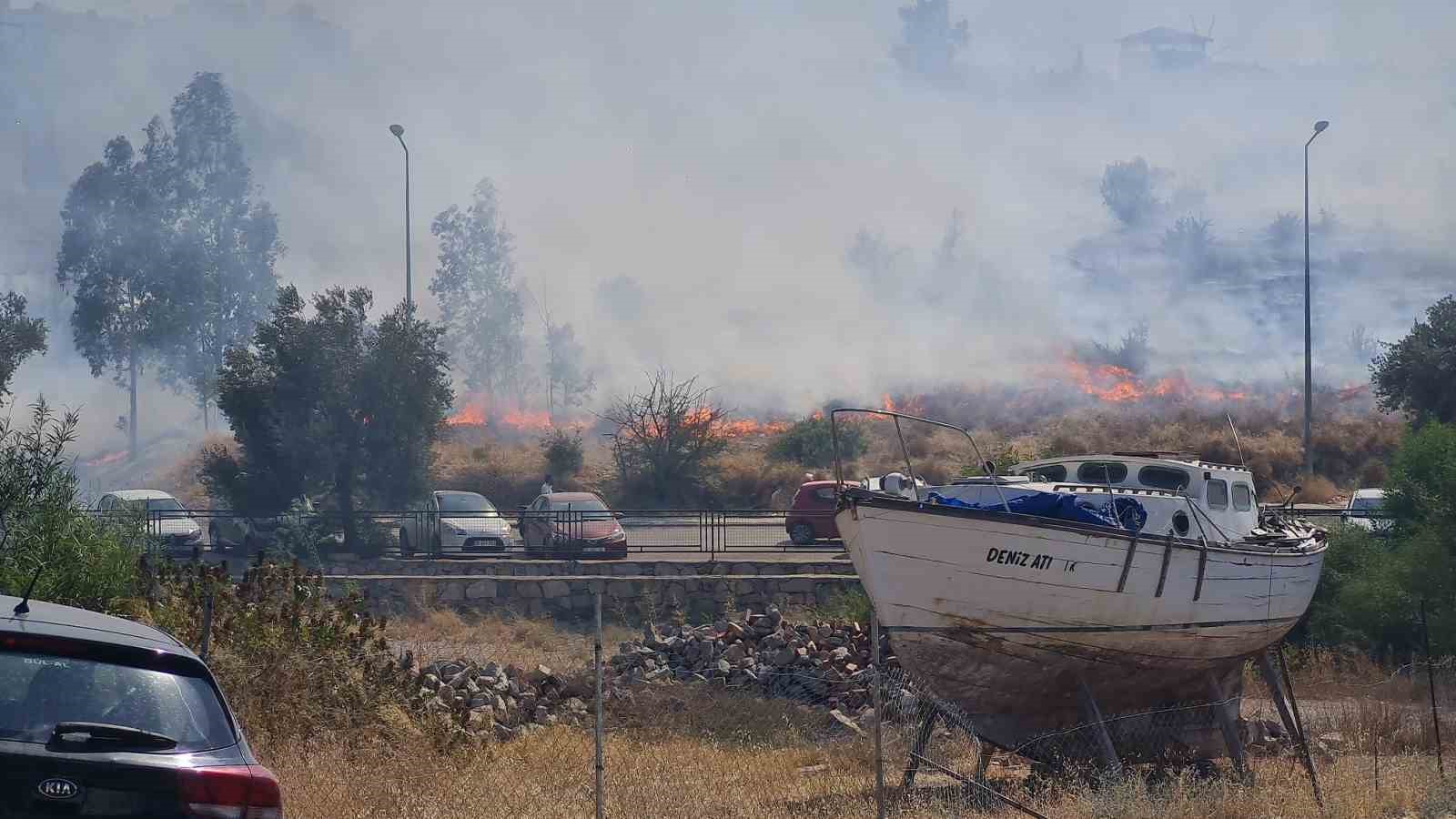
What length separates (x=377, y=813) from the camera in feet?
29.0

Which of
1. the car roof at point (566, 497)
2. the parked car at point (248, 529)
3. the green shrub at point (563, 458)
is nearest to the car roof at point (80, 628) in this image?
the parked car at point (248, 529)

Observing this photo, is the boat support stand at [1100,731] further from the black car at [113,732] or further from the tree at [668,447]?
the tree at [668,447]

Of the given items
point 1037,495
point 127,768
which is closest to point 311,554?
point 1037,495

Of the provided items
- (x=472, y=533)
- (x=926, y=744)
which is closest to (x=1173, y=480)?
(x=926, y=744)

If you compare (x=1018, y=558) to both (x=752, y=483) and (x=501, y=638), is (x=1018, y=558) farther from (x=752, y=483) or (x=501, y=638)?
(x=752, y=483)

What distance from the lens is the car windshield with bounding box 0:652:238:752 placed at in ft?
15.3

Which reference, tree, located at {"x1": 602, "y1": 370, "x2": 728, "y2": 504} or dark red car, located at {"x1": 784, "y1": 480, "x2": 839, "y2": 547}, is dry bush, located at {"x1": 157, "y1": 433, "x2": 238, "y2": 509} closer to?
tree, located at {"x1": 602, "y1": 370, "x2": 728, "y2": 504}

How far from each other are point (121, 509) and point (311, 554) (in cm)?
1365

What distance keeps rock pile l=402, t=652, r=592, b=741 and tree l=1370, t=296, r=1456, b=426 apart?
3182 cm

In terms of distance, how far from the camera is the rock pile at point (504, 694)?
48.2 feet

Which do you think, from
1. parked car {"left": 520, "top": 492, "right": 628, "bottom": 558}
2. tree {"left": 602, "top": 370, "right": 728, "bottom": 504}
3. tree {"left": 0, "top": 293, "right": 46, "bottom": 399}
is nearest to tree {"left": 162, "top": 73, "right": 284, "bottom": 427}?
tree {"left": 0, "top": 293, "right": 46, "bottom": 399}

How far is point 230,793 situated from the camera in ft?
15.8

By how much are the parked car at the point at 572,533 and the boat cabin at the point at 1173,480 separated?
13.3 m

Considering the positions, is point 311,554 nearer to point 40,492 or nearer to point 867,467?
point 40,492
